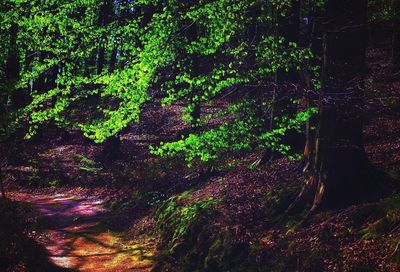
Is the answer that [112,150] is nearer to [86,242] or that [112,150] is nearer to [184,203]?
[86,242]

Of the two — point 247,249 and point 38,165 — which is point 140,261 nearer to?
point 247,249

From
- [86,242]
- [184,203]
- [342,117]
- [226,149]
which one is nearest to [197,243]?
[184,203]

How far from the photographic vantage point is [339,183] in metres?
8.34

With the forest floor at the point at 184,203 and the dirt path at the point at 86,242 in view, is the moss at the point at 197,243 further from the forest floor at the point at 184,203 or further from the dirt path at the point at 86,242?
the dirt path at the point at 86,242

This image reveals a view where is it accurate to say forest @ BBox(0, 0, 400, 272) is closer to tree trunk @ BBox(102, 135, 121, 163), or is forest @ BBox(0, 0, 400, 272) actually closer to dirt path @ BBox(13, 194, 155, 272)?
A: dirt path @ BBox(13, 194, 155, 272)

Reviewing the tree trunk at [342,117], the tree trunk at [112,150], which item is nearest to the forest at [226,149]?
the tree trunk at [342,117]

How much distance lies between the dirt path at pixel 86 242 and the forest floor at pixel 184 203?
35mm

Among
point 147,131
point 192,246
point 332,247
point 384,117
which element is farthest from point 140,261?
point 147,131

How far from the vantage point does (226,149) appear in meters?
7.92

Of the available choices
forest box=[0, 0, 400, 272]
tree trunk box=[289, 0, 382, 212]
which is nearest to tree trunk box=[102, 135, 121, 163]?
forest box=[0, 0, 400, 272]

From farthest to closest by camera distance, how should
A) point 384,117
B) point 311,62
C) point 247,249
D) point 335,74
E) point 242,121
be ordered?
point 384,117
point 311,62
point 247,249
point 335,74
point 242,121

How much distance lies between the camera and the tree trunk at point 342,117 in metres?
7.96

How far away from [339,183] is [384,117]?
868 centimetres

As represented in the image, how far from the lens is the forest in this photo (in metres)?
7.18
